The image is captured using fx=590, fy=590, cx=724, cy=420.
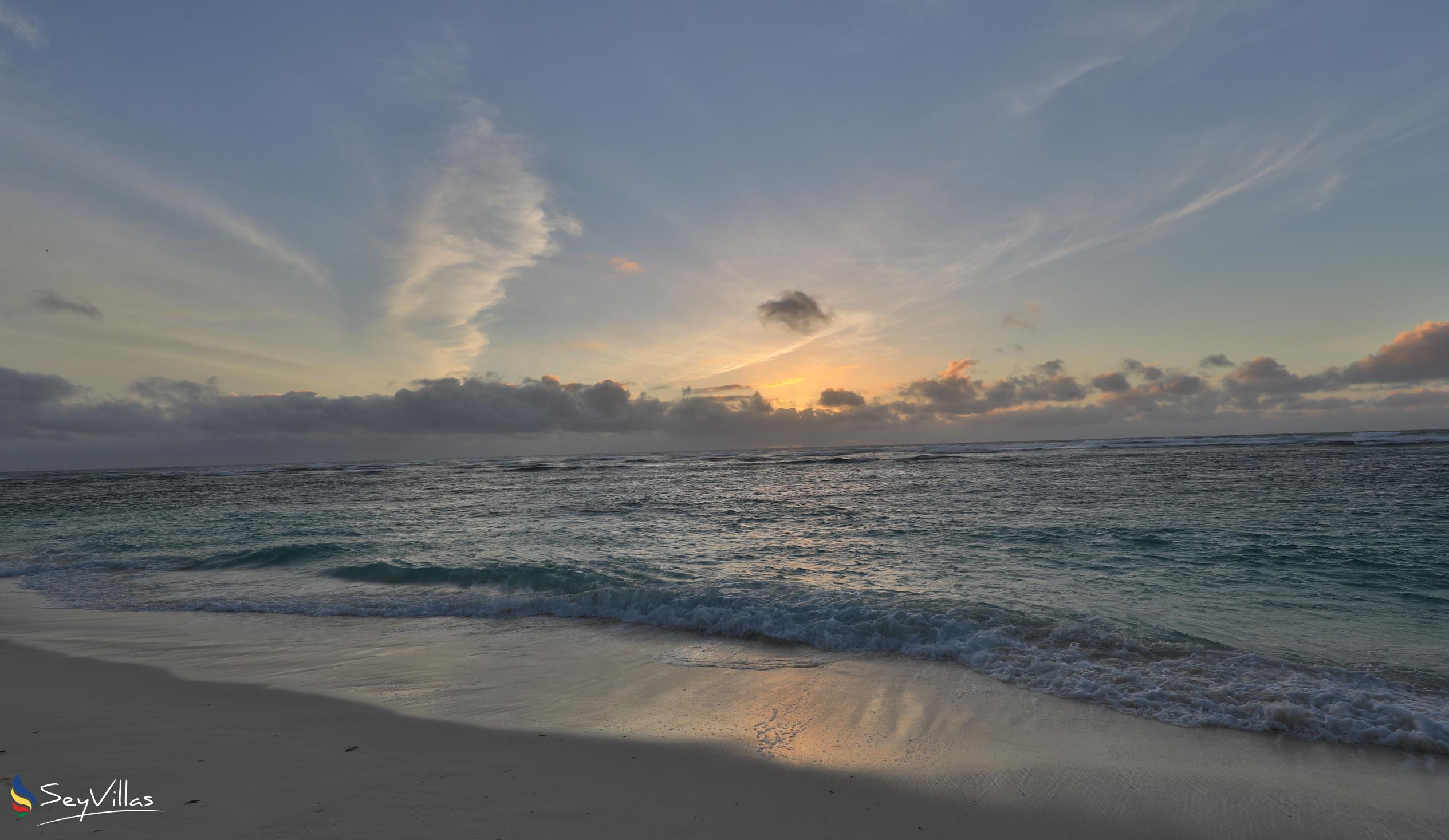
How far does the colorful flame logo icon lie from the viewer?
13.8 ft

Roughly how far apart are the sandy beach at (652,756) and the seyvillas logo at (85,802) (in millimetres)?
77

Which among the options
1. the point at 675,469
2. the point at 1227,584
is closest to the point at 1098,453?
the point at 675,469

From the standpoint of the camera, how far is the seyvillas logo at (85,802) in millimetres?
4160

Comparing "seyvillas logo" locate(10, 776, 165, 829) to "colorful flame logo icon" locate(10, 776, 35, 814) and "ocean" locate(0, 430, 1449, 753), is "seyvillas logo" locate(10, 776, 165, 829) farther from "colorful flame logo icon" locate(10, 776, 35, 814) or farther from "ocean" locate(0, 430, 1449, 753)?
"ocean" locate(0, 430, 1449, 753)

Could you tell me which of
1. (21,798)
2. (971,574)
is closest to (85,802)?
(21,798)

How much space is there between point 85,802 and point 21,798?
0.50 meters

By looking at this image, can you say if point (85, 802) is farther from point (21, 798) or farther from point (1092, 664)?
point (1092, 664)

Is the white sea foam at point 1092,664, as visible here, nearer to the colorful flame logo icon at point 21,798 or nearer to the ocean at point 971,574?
the ocean at point 971,574

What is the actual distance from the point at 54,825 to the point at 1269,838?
27.0 ft

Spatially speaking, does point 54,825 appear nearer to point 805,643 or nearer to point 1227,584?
point 805,643

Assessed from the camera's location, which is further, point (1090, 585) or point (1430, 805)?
point (1090, 585)

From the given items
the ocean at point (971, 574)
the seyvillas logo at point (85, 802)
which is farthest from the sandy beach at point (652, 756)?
the ocean at point (971, 574)

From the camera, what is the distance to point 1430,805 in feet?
14.3

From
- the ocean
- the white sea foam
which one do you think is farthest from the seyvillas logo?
the ocean
